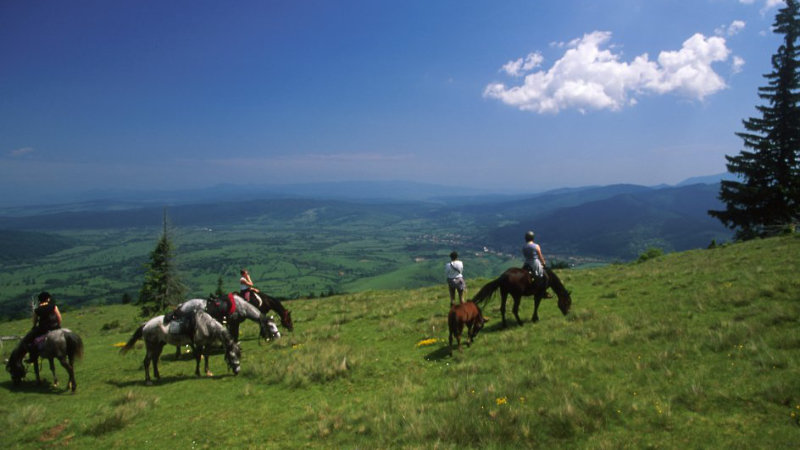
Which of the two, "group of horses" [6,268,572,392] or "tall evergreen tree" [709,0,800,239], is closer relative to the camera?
"group of horses" [6,268,572,392]

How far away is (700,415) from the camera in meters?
5.59

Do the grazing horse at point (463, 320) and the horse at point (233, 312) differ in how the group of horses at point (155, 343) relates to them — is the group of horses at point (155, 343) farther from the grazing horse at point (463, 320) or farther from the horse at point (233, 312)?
the grazing horse at point (463, 320)

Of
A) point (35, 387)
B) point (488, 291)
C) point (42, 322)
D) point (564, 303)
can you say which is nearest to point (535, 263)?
point (488, 291)

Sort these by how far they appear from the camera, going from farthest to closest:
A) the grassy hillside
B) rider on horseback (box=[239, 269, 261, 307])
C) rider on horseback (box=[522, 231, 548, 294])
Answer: rider on horseback (box=[239, 269, 261, 307]) < rider on horseback (box=[522, 231, 548, 294]) < the grassy hillside

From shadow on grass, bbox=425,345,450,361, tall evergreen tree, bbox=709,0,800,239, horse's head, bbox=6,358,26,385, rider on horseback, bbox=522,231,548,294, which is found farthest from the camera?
tall evergreen tree, bbox=709,0,800,239

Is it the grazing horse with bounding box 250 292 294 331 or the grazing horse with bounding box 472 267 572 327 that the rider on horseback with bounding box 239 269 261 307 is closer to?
the grazing horse with bounding box 250 292 294 331

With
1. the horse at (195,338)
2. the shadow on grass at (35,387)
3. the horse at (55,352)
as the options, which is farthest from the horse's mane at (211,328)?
the shadow on grass at (35,387)

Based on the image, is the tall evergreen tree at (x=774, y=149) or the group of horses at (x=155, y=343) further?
the tall evergreen tree at (x=774, y=149)

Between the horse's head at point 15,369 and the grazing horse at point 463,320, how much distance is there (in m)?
14.2

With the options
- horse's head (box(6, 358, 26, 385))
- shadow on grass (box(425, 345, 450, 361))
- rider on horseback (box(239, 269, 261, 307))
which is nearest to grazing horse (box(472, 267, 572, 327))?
shadow on grass (box(425, 345, 450, 361))

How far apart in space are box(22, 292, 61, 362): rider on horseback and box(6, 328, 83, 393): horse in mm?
130

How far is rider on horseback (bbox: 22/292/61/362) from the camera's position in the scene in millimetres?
11258

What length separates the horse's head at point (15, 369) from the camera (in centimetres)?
1150

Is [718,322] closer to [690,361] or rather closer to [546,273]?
[690,361]
